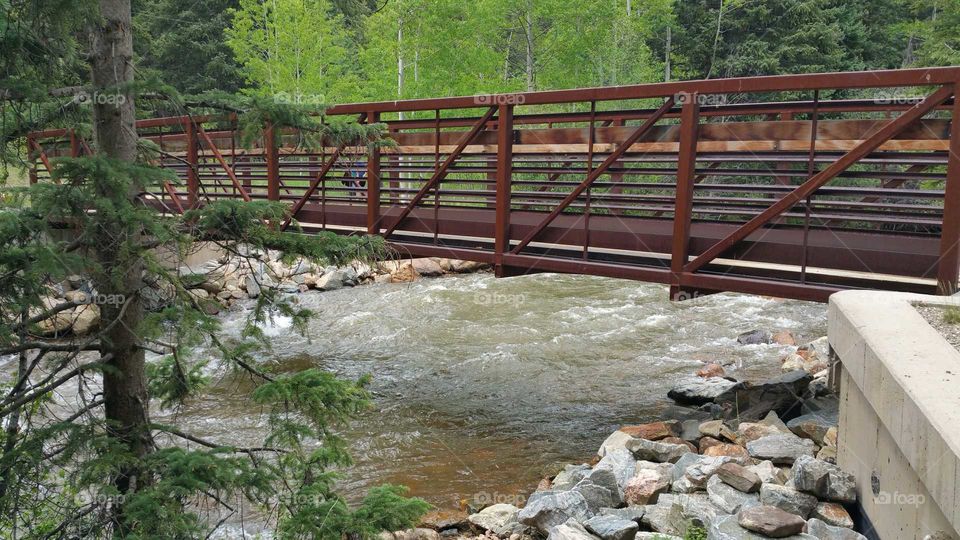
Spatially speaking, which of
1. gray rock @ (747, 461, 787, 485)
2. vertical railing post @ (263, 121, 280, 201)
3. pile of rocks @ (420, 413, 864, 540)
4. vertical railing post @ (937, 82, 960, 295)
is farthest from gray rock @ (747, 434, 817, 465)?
vertical railing post @ (263, 121, 280, 201)

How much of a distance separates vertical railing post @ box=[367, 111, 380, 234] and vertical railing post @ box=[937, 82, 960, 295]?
252 inches

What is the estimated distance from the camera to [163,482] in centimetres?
392

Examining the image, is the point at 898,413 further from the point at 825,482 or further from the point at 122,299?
the point at 122,299

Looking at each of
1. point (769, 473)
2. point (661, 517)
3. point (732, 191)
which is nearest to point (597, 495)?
point (661, 517)

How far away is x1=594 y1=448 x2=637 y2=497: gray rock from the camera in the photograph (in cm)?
639

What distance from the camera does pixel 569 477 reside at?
22.4ft

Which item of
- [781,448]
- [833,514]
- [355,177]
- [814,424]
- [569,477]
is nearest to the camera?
[833,514]

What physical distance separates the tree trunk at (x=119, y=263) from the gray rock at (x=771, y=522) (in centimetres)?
347

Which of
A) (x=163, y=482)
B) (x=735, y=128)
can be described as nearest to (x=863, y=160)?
(x=735, y=128)

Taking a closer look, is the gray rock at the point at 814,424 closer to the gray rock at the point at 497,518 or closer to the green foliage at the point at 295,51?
the gray rock at the point at 497,518

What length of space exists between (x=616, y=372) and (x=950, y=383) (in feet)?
21.0

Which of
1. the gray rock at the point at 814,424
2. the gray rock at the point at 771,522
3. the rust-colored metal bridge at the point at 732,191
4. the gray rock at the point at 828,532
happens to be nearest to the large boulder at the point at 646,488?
the gray rock at the point at 771,522

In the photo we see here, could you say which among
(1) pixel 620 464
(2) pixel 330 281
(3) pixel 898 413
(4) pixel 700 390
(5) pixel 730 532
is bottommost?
(2) pixel 330 281

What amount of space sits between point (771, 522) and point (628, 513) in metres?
1.19
